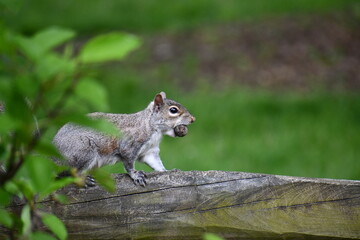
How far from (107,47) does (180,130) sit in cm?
206

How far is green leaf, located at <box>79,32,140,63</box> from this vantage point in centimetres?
86

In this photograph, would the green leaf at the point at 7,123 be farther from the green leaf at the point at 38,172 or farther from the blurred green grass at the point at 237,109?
the blurred green grass at the point at 237,109

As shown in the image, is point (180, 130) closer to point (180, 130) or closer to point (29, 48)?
point (180, 130)

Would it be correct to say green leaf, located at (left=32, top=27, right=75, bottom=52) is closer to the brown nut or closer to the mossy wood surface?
the mossy wood surface

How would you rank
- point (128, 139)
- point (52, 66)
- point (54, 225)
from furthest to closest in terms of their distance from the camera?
point (128, 139) < point (54, 225) < point (52, 66)

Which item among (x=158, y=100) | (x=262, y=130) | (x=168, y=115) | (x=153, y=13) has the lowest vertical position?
(x=168, y=115)

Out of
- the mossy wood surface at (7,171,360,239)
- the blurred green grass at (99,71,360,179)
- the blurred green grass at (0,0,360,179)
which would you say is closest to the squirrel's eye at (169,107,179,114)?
the blurred green grass at (0,0,360,179)

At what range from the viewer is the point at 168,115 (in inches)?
→ 124

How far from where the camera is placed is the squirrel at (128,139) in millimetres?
2730

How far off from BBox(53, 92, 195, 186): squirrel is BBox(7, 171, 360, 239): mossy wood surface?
701 millimetres

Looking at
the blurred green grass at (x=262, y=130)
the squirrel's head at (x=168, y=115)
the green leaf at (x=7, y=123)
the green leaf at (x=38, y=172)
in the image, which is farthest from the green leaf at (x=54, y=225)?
the blurred green grass at (x=262, y=130)

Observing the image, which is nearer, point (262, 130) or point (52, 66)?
point (52, 66)

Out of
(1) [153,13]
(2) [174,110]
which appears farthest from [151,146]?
(1) [153,13]

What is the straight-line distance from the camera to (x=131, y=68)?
9.38 meters
